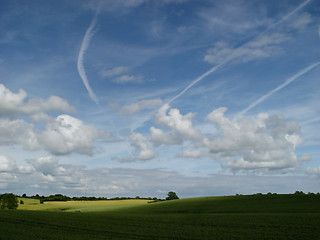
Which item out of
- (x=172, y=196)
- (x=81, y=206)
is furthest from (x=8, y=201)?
(x=172, y=196)

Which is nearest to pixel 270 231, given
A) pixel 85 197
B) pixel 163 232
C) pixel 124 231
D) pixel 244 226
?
pixel 244 226

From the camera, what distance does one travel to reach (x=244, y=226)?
21.8 meters

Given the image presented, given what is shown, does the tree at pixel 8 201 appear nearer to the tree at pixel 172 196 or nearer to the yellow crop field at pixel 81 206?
the yellow crop field at pixel 81 206

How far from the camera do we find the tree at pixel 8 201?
213ft

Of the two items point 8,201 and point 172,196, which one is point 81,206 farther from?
point 172,196

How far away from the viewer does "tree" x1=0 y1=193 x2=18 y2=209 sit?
65.0 meters

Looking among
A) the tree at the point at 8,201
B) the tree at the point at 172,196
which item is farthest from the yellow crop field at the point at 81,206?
the tree at the point at 172,196

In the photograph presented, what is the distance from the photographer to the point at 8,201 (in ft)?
215

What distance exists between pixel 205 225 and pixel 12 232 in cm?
1321

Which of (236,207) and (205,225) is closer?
(205,225)

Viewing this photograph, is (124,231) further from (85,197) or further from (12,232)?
(85,197)

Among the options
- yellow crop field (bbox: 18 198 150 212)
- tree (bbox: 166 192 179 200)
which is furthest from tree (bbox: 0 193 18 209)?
tree (bbox: 166 192 179 200)

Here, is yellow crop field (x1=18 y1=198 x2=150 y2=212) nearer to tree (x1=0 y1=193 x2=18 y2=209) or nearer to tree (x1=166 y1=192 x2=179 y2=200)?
tree (x1=0 y1=193 x2=18 y2=209)

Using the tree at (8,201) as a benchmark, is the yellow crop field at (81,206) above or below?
below
